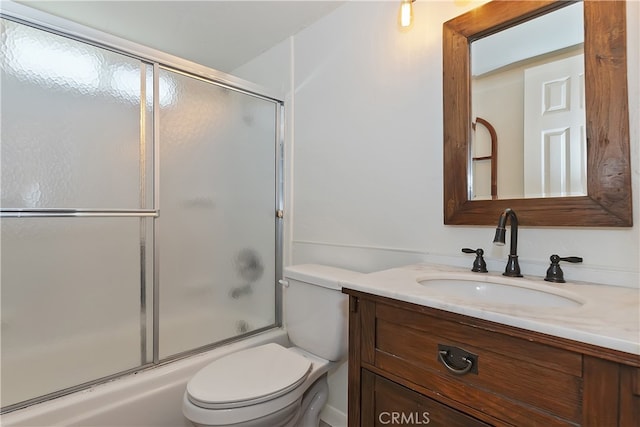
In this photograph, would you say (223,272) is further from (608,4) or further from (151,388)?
(608,4)

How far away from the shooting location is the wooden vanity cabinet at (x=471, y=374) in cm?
54

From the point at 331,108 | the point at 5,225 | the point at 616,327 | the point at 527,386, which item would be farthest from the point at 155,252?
the point at 616,327

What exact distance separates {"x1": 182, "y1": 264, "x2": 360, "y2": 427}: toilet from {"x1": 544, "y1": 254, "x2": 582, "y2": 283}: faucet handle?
71 cm

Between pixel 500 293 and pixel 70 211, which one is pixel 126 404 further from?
pixel 500 293

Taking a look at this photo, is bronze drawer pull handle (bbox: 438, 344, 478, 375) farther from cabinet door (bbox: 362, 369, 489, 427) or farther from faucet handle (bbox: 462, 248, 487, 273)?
faucet handle (bbox: 462, 248, 487, 273)

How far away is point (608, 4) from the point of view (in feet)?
2.98

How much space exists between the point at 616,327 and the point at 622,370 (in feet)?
0.24

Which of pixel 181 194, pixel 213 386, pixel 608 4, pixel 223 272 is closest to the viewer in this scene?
pixel 608 4

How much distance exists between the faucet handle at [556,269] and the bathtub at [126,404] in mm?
1518

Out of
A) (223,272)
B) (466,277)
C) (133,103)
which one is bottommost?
(223,272)

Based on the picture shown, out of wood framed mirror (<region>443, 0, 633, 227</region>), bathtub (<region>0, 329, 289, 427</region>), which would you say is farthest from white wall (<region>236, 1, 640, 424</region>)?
bathtub (<region>0, 329, 289, 427</region>)

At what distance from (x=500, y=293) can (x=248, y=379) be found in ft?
3.06

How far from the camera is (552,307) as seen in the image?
798mm

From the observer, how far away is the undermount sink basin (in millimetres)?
865
